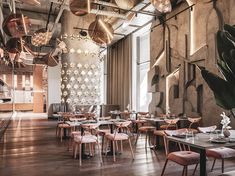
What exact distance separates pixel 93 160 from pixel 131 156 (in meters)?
0.84

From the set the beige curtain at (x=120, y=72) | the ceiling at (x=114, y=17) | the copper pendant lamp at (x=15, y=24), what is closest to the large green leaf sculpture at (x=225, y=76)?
the copper pendant lamp at (x=15, y=24)

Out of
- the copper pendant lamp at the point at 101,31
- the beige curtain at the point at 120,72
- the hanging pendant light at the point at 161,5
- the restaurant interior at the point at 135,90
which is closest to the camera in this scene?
the restaurant interior at the point at 135,90

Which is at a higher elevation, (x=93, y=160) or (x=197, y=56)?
(x=197, y=56)

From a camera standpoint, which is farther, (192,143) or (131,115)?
(131,115)

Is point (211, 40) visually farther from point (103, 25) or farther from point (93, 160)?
point (93, 160)

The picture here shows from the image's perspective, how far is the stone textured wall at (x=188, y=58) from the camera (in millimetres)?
5988

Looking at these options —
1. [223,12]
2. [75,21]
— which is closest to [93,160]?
[223,12]

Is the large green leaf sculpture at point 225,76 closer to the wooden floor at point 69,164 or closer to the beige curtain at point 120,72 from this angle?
the wooden floor at point 69,164

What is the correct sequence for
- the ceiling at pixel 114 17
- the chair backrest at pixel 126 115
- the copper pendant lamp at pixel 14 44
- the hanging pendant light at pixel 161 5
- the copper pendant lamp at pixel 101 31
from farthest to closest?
the chair backrest at pixel 126 115 → the ceiling at pixel 114 17 → the copper pendant lamp at pixel 14 44 → the copper pendant lamp at pixel 101 31 → the hanging pendant light at pixel 161 5

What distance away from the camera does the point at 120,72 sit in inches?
475

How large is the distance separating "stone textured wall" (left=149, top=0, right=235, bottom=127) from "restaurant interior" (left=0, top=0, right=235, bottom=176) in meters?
0.03

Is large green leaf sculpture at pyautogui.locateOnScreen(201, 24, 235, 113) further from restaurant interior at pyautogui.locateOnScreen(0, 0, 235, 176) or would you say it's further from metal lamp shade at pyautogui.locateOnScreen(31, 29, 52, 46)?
metal lamp shade at pyautogui.locateOnScreen(31, 29, 52, 46)

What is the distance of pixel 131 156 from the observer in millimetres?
5164

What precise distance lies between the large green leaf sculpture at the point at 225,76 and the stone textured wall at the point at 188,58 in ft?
14.8
